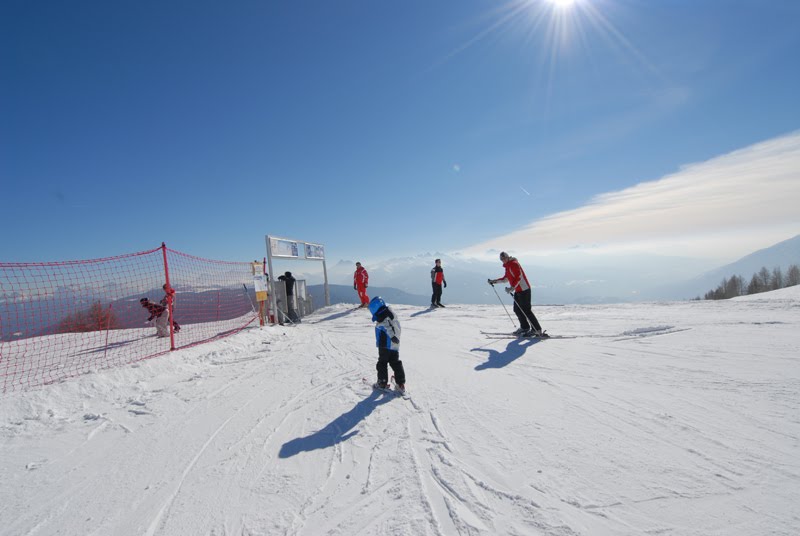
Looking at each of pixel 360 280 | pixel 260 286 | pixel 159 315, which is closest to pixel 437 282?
pixel 360 280

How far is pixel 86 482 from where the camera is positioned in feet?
10.3

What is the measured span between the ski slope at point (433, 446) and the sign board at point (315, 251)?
10688mm

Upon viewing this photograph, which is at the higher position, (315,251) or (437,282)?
(315,251)

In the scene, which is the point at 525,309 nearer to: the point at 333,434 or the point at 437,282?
the point at 333,434

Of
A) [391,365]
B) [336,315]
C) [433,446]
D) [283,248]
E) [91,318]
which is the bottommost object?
[433,446]

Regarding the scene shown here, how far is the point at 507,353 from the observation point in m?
6.84

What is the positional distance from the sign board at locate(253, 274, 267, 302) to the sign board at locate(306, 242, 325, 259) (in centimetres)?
506

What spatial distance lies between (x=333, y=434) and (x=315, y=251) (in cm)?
1514

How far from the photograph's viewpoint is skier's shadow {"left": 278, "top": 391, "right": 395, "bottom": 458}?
138 inches

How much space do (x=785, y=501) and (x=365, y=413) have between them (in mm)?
3819

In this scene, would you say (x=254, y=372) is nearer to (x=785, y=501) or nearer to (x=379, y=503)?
(x=379, y=503)

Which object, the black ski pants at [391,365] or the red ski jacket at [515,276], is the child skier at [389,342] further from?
the red ski jacket at [515,276]

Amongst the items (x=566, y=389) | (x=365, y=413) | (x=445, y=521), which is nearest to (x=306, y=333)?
(x=365, y=413)

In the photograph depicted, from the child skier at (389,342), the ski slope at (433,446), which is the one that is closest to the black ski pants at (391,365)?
the child skier at (389,342)
